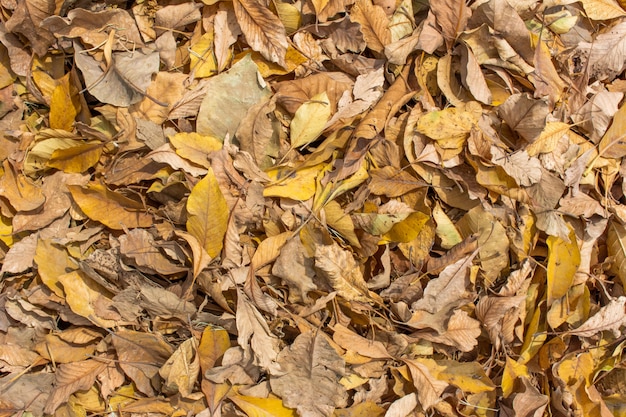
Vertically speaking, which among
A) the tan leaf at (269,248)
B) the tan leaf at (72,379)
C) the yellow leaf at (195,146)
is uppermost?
the yellow leaf at (195,146)

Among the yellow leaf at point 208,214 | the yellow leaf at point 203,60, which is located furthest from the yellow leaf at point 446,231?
the yellow leaf at point 203,60

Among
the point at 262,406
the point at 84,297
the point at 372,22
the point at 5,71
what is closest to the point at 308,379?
the point at 262,406

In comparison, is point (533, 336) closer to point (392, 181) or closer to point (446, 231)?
point (446, 231)

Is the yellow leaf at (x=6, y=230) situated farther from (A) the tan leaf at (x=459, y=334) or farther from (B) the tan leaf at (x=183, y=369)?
(A) the tan leaf at (x=459, y=334)

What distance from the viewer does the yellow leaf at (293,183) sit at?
3.04 ft

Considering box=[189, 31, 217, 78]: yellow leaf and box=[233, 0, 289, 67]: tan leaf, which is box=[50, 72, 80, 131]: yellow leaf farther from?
box=[233, 0, 289, 67]: tan leaf

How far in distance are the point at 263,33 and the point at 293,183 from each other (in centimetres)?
27

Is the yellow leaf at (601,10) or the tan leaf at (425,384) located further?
the yellow leaf at (601,10)

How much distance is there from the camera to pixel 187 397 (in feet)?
3.00

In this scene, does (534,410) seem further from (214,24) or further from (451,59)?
(214,24)

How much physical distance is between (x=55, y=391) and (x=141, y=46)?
1.95 feet

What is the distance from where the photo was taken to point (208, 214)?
88 centimetres

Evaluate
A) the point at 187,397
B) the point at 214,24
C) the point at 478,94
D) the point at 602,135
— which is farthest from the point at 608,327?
the point at 214,24

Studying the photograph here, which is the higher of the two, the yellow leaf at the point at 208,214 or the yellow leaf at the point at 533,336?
the yellow leaf at the point at 208,214
